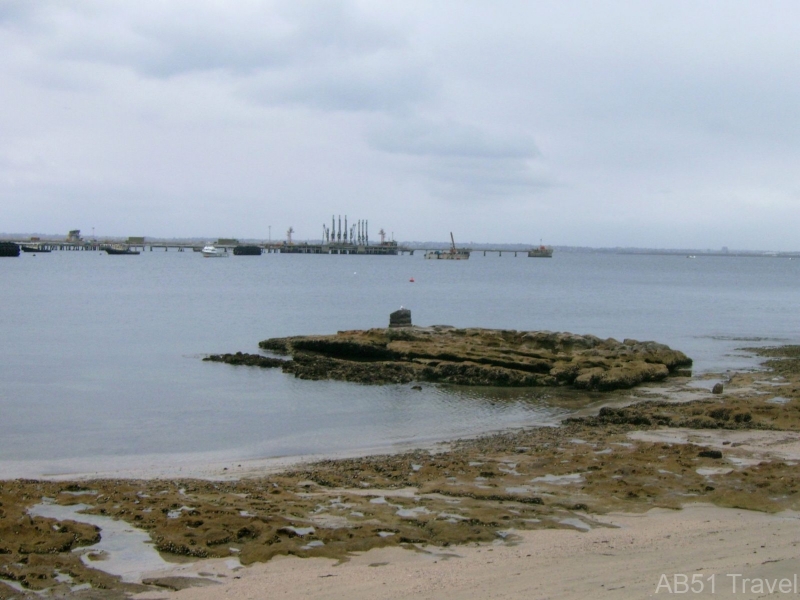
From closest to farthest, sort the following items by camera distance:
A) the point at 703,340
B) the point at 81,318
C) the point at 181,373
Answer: the point at 181,373 → the point at 703,340 → the point at 81,318

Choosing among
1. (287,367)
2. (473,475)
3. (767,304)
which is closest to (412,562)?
(473,475)

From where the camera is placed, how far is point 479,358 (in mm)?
25094

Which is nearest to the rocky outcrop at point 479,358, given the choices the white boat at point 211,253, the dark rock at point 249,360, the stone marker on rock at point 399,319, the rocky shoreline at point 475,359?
the rocky shoreline at point 475,359

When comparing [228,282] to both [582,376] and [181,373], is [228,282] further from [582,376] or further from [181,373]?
[582,376]

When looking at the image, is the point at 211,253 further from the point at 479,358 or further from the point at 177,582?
the point at 177,582

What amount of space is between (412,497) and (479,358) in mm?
14268

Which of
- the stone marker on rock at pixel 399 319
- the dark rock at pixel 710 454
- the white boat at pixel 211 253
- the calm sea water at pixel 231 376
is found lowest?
the calm sea water at pixel 231 376

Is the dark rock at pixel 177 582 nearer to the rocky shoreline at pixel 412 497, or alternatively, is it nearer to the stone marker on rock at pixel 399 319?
the rocky shoreline at pixel 412 497

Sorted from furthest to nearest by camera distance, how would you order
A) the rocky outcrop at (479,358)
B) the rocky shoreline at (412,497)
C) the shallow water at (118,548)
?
the rocky outcrop at (479,358) < the rocky shoreline at (412,497) < the shallow water at (118,548)

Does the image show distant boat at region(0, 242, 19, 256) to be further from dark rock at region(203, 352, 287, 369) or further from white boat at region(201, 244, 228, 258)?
dark rock at region(203, 352, 287, 369)

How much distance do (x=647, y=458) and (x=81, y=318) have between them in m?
38.7

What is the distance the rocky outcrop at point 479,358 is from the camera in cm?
2356

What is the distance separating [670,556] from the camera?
326 inches

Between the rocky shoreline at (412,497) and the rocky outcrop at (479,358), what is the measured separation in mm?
7099
